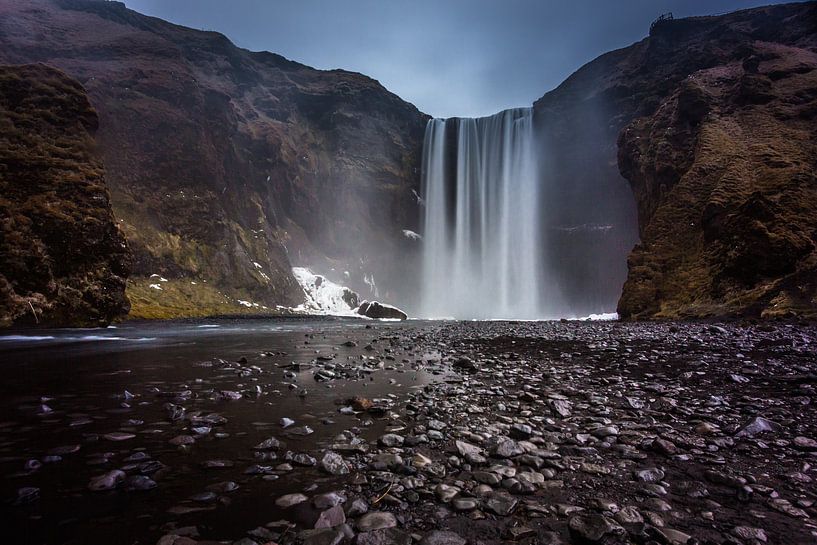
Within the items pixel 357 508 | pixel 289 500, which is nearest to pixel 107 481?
pixel 289 500

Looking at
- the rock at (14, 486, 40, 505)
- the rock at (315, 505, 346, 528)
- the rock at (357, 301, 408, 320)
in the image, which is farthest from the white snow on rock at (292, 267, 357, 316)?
the rock at (315, 505, 346, 528)

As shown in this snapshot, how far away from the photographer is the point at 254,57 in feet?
324

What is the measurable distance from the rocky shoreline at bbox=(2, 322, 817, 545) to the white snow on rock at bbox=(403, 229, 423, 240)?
8386 centimetres

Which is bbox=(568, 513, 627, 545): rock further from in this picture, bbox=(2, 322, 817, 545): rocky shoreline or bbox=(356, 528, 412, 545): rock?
bbox=(356, 528, 412, 545): rock

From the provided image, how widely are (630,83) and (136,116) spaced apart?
3530 inches

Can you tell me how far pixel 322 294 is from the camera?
70.7 m

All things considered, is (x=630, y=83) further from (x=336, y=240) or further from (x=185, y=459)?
(x=185, y=459)

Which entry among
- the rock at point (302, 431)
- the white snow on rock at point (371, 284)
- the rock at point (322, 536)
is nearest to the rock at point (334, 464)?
the rock at point (302, 431)

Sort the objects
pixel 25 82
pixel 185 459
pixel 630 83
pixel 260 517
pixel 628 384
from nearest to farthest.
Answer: pixel 260 517
pixel 185 459
pixel 628 384
pixel 25 82
pixel 630 83

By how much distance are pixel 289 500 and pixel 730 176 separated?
38317 millimetres

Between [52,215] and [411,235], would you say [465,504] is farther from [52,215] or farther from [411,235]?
[411,235]

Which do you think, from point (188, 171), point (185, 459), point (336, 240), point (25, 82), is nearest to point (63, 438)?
point (185, 459)

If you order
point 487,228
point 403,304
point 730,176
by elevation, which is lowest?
point 403,304

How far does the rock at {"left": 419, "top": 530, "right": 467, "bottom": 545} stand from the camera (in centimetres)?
217
